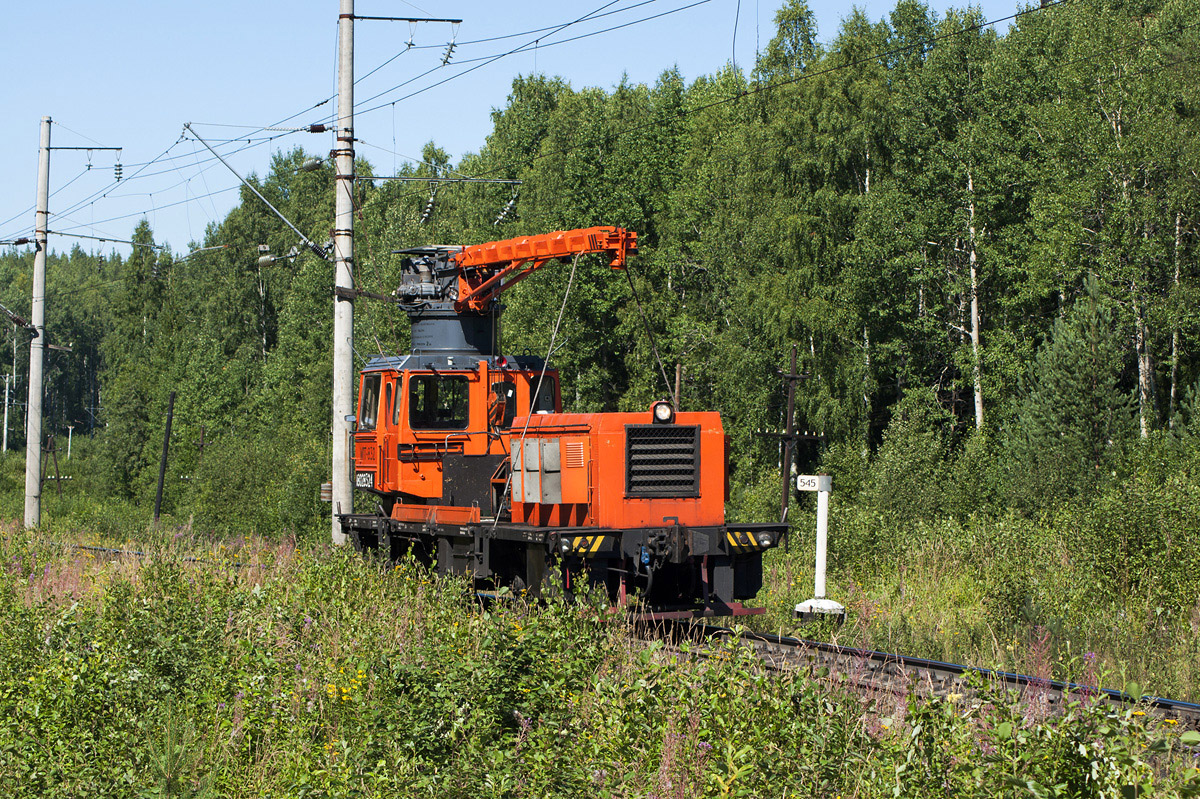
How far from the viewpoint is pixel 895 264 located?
35.7 metres

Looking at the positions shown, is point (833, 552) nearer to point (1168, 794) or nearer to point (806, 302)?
point (1168, 794)

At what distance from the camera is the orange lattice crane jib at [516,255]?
42.5 feet

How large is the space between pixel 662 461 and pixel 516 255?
352 centimetres

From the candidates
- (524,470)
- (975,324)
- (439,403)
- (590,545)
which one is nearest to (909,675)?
(590,545)

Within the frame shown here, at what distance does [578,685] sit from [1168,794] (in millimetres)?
3386

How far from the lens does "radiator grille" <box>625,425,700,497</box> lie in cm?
1188

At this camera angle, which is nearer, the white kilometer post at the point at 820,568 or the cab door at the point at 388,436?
the white kilometer post at the point at 820,568

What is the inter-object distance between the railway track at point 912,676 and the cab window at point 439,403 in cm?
Result: 442

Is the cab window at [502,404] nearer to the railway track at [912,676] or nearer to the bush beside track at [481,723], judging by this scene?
the railway track at [912,676]

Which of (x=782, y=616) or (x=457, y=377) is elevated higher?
(x=457, y=377)

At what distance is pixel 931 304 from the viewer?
38.7 meters

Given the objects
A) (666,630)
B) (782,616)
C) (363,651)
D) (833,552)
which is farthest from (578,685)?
(833,552)

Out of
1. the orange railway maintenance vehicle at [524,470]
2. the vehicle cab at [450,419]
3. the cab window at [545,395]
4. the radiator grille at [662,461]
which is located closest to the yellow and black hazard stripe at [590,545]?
the orange railway maintenance vehicle at [524,470]

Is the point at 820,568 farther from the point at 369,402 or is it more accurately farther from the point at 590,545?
the point at 369,402
